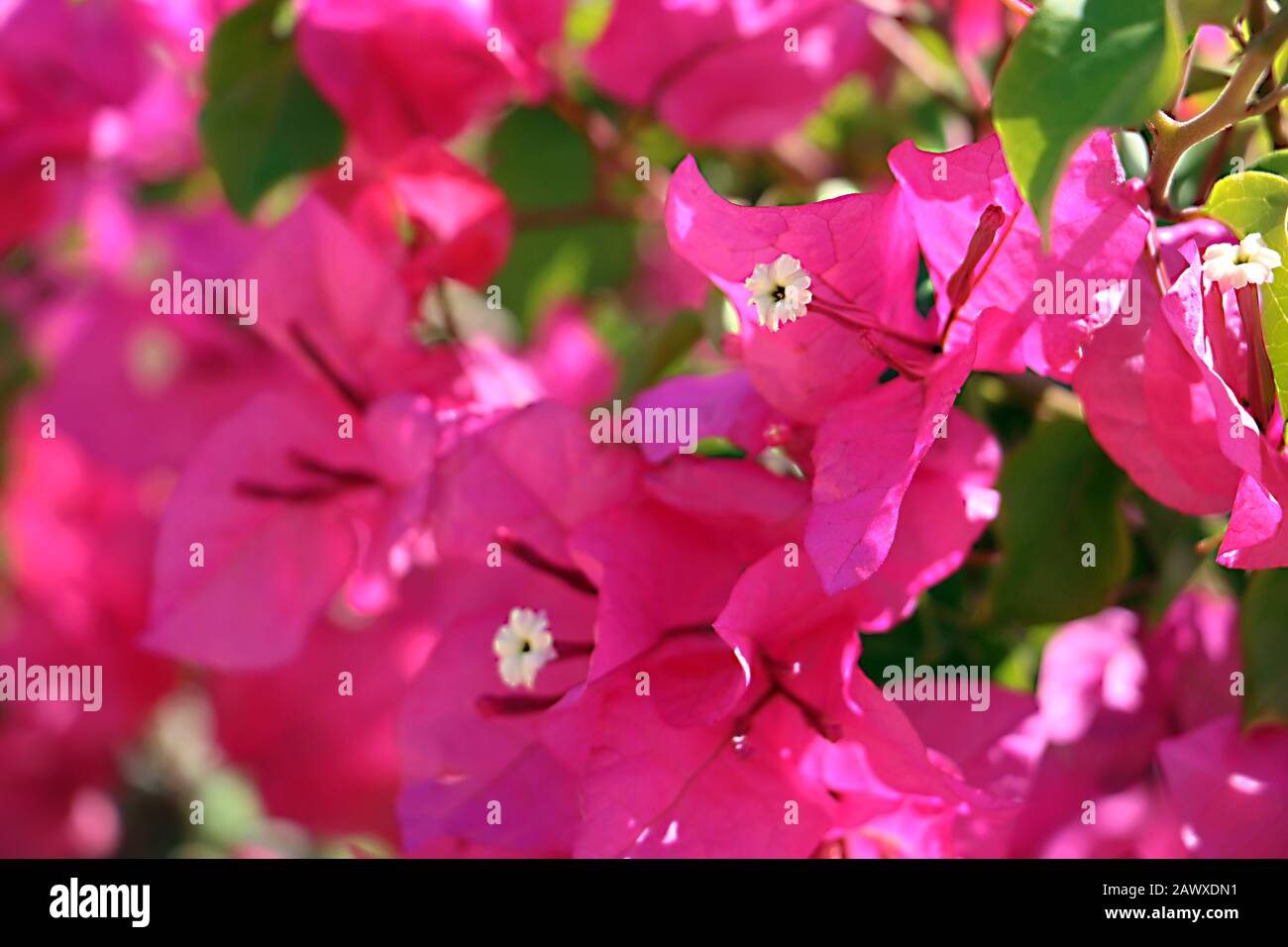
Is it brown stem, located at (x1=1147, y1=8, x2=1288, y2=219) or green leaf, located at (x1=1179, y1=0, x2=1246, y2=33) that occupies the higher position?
green leaf, located at (x1=1179, y1=0, x2=1246, y2=33)

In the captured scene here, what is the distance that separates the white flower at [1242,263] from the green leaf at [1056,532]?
183mm

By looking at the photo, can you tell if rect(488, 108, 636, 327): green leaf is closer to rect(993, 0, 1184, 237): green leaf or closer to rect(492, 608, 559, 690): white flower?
rect(492, 608, 559, 690): white flower

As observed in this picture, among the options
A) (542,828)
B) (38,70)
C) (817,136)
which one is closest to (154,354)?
(38,70)

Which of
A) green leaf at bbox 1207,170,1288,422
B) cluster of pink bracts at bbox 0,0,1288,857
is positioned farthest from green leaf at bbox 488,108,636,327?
green leaf at bbox 1207,170,1288,422

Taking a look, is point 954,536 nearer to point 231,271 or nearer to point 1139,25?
point 1139,25

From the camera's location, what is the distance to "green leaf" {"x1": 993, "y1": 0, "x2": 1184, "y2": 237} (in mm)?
470

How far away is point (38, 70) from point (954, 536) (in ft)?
2.64

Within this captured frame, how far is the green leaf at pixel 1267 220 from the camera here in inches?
22.8

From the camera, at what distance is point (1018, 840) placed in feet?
3.00

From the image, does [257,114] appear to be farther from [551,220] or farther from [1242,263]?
[1242,263]

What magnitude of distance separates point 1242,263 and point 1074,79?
15 centimetres

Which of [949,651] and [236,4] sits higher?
[236,4]

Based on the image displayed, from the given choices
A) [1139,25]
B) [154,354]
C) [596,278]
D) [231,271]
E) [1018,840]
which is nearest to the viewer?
[1139,25]

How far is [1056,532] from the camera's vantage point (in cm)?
75
